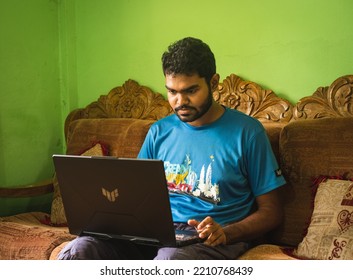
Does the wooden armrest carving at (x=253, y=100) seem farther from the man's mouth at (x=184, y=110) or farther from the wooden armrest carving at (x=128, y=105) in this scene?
the man's mouth at (x=184, y=110)

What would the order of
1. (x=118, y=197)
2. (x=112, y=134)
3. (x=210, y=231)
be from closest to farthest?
(x=118, y=197) < (x=210, y=231) < (x=112, y=134)

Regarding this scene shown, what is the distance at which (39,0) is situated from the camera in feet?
9.66

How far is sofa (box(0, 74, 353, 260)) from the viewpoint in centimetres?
178

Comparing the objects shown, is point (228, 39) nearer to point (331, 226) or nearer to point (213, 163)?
point (213, 163)

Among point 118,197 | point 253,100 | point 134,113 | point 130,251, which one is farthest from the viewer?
point 134,113

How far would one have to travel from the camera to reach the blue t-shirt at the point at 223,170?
1.77 meters

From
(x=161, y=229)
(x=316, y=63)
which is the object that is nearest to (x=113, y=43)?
(x=316, y=63)

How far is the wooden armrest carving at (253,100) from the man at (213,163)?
52 centimetres

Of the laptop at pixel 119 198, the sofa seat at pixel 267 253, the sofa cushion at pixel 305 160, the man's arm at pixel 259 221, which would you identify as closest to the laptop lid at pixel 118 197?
the laptop at pixel 119 198

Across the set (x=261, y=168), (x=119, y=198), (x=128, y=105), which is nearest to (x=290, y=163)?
(x=261, y=168)

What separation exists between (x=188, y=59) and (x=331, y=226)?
806mm

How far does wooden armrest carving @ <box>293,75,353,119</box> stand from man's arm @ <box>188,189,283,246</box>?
588 millimetres

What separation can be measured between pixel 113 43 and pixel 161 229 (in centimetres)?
182

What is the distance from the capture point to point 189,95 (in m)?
1.77
